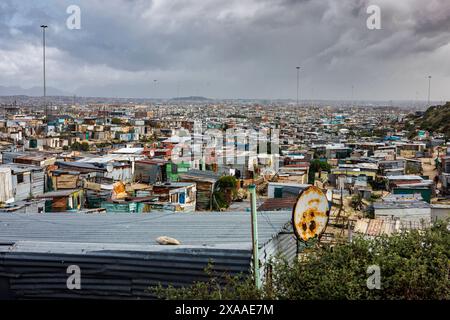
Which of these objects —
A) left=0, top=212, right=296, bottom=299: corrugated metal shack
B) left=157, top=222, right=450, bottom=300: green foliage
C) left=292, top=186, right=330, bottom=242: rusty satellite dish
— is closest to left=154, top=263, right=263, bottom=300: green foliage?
left=157, top=222, right=450, bottom=300: green foliage

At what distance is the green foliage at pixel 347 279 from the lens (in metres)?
3.51

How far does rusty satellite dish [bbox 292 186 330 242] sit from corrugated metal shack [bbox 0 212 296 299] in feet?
0.92

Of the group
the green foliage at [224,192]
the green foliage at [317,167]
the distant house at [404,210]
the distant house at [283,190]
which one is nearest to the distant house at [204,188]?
the green foliage at [224,192]

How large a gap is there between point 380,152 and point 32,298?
22841mm

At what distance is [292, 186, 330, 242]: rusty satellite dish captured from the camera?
14.4ft

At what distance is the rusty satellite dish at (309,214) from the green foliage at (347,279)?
0.88ft

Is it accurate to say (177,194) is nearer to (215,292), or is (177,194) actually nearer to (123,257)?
(123,257)

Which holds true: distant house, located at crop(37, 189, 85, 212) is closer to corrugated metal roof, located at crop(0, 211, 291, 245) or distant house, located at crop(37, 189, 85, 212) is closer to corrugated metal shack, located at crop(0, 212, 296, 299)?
corrugated metal roof, located at crop(0, 211, 291, 245)

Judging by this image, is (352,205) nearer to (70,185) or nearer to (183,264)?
(70,185)

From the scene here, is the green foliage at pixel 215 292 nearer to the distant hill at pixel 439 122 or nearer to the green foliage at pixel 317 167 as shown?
the green foliage at pixel 317 167

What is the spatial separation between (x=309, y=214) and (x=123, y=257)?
5.44 feet

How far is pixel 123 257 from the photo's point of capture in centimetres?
420

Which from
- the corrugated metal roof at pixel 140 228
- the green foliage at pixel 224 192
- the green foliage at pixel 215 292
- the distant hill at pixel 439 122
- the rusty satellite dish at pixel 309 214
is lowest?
the green foliage at pixel 224 192

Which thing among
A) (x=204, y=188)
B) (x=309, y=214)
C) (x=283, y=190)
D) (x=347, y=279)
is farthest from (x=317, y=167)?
(x=347, y=279)
